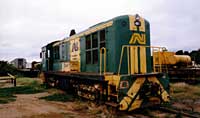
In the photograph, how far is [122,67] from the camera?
29.0 ft

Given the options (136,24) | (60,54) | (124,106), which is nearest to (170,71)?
(60,54)

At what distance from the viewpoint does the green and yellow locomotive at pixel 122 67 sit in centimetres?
811

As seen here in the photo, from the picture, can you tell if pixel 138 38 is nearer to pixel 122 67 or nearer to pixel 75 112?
pixel 122 67

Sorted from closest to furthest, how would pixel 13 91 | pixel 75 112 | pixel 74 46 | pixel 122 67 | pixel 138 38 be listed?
1. pixel 75 112
2. pixel 122 67
3. pixel 138 38
4. pixel 74 46
5. pixel 13 91

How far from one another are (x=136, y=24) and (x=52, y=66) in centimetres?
870

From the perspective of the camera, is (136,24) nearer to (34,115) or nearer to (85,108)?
(85,108)

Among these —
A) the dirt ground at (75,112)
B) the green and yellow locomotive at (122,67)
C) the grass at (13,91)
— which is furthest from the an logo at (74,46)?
the grass at (13,91)

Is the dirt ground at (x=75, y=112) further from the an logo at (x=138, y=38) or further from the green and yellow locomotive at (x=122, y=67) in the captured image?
the an logo at (x=138, y=38)

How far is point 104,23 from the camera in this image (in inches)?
377

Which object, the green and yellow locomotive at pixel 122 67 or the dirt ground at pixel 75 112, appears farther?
the green and yellow locomotive at pixel 122 67

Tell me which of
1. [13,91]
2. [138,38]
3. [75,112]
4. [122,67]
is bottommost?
[75,112]

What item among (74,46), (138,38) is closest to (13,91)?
(74,46)

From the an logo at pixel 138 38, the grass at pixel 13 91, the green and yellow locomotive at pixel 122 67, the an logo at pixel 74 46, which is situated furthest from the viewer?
the an logo at pixel 74 46

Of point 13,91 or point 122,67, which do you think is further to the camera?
point 13,91
